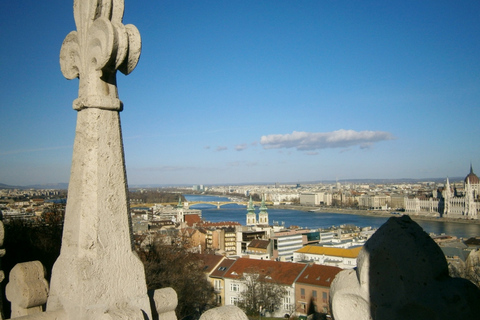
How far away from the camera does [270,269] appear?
23.5 m

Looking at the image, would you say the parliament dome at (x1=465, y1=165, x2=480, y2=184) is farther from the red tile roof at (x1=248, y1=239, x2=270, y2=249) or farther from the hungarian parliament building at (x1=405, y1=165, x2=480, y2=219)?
the red tile roof at (x1=248, y1=239, x2=270, y2=249)

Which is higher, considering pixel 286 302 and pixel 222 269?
pixel 222 269

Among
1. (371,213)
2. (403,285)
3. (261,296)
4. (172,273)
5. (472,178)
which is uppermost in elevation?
(472,178)

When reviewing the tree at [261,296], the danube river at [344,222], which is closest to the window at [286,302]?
the tree at [261,296]

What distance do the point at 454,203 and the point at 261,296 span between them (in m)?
67.5

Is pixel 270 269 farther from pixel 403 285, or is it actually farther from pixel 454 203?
pixel 454 203

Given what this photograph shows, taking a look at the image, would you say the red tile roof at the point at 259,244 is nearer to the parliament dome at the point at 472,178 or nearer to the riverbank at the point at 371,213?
the riverbank at the point at 371,213

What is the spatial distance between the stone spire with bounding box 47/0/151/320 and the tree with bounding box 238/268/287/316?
1930 centimetres

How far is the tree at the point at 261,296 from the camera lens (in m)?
20.3

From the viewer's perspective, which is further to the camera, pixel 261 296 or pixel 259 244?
pixel 259 244

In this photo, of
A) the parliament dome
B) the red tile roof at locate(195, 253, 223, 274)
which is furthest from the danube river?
the red tile roof at locate(195, 253, 223, 274)

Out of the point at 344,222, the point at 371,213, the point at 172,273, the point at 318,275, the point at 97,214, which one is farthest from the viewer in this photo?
the point at 371,213

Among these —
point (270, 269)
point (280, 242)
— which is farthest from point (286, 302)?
point (280, 242)

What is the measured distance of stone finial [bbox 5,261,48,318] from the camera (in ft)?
5.04
